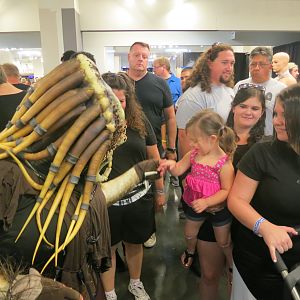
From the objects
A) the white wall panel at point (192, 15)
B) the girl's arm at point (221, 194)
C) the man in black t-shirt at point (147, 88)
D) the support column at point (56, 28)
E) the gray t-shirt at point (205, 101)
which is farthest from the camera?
the white wall panel at point (192, 15)

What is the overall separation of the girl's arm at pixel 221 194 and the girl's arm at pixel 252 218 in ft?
0.65

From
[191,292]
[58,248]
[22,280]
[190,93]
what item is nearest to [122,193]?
[58,248]

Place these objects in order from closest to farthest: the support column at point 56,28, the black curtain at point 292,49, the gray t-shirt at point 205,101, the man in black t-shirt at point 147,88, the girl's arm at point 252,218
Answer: the girl's arm at point 252,218, the gray t-shirt at point 205,101, the man in black t-shirt at point 147,88, the support column at point 56,28, the black curtain at point 292,49

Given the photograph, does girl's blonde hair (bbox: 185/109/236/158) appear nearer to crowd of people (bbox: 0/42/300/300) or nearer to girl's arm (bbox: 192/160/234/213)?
crowd of people (bbox: 0/42/300/300)

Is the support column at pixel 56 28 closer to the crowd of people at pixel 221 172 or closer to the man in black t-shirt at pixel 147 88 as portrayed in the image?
the man in black t-shirt at pixel 147 88

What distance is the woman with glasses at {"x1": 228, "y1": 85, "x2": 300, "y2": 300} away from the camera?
1.10 meters

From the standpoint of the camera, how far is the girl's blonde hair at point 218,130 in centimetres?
154

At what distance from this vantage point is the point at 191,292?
2186 millimetres

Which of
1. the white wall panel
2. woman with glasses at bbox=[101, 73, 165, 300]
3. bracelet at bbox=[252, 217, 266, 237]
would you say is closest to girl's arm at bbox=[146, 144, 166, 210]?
woman with glasses at bbox=[101, 73, 165, 300]

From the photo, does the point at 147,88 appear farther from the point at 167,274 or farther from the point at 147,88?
the point at 167,274

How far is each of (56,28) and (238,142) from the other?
13.2 ft

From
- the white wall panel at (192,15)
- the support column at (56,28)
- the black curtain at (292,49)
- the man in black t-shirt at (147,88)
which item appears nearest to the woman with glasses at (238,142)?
the man in black t-shirt at (147,88)

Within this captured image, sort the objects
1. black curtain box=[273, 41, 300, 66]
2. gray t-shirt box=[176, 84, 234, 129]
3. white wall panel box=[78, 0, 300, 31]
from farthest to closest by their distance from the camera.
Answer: black curtain box=[273, 41, 300, 66] < white wall panel box=[78, 0, 300, 31] < gray t-shirt box=[176, 84, 234, 129]

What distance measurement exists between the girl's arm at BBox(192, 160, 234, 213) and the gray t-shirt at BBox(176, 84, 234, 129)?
67 cm
